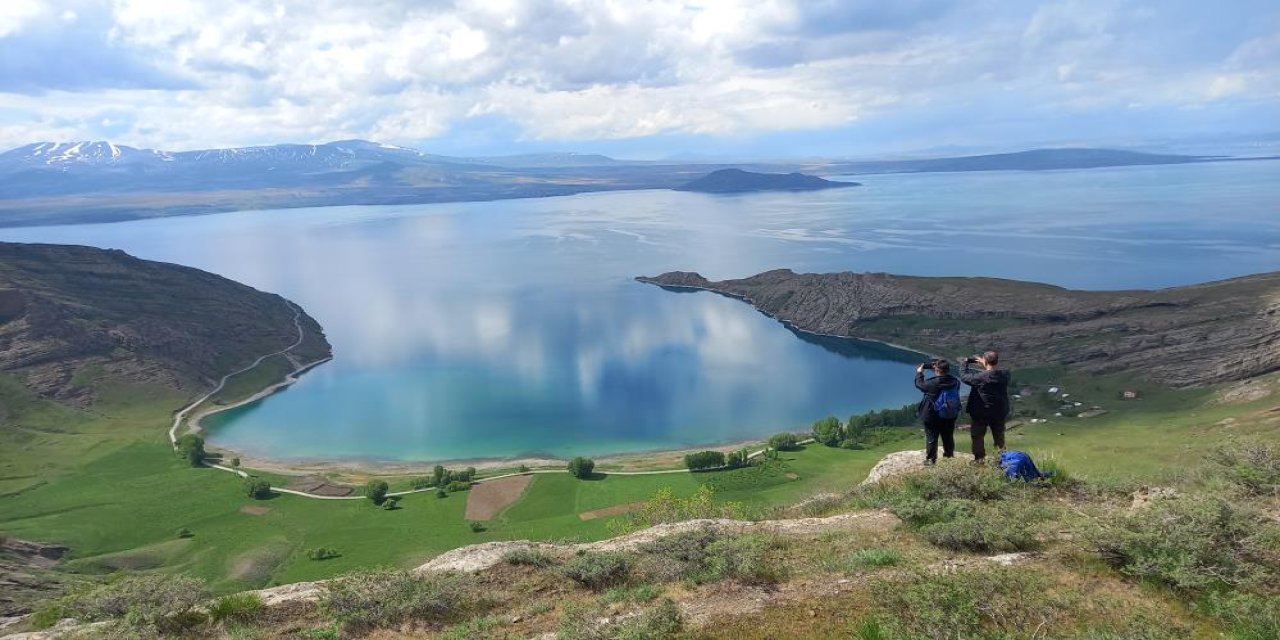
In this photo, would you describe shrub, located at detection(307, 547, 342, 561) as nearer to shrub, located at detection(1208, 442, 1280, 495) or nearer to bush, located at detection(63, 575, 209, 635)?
bush, located at detection(63, 575, 209, 635)

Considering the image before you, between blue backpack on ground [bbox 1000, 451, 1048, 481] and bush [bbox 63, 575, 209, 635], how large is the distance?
1467 cm

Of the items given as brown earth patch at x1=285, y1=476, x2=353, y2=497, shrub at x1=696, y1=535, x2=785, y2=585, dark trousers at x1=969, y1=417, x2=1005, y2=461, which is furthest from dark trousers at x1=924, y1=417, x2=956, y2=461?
brown earth patch at x1=285, y1=476, x2=353, y2=497

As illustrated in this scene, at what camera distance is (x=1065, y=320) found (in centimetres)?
9125

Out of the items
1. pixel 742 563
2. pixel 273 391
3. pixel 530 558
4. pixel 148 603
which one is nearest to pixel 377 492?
pixel 148 603

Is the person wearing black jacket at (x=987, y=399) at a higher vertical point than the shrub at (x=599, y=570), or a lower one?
higher

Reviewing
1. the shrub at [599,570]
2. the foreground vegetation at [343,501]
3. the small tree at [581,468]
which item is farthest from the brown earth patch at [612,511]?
the shrub at [599,570]

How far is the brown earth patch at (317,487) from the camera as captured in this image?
5722 centimetres

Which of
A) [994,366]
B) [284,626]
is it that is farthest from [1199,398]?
[284,626]

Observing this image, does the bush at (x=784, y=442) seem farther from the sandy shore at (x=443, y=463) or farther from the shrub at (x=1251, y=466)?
the shrub at (x=1251, y=466)

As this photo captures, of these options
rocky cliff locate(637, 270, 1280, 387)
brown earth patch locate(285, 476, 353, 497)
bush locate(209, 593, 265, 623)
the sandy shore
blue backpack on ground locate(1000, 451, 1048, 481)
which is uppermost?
blue backpack on ground locate(1000, 451, 1048, 481)

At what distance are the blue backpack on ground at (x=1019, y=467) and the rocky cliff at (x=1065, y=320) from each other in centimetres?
7756

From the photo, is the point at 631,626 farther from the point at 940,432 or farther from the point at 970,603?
the point at 940,432

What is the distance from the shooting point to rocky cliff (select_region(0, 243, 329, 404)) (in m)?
85.7

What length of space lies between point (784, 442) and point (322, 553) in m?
40.4
